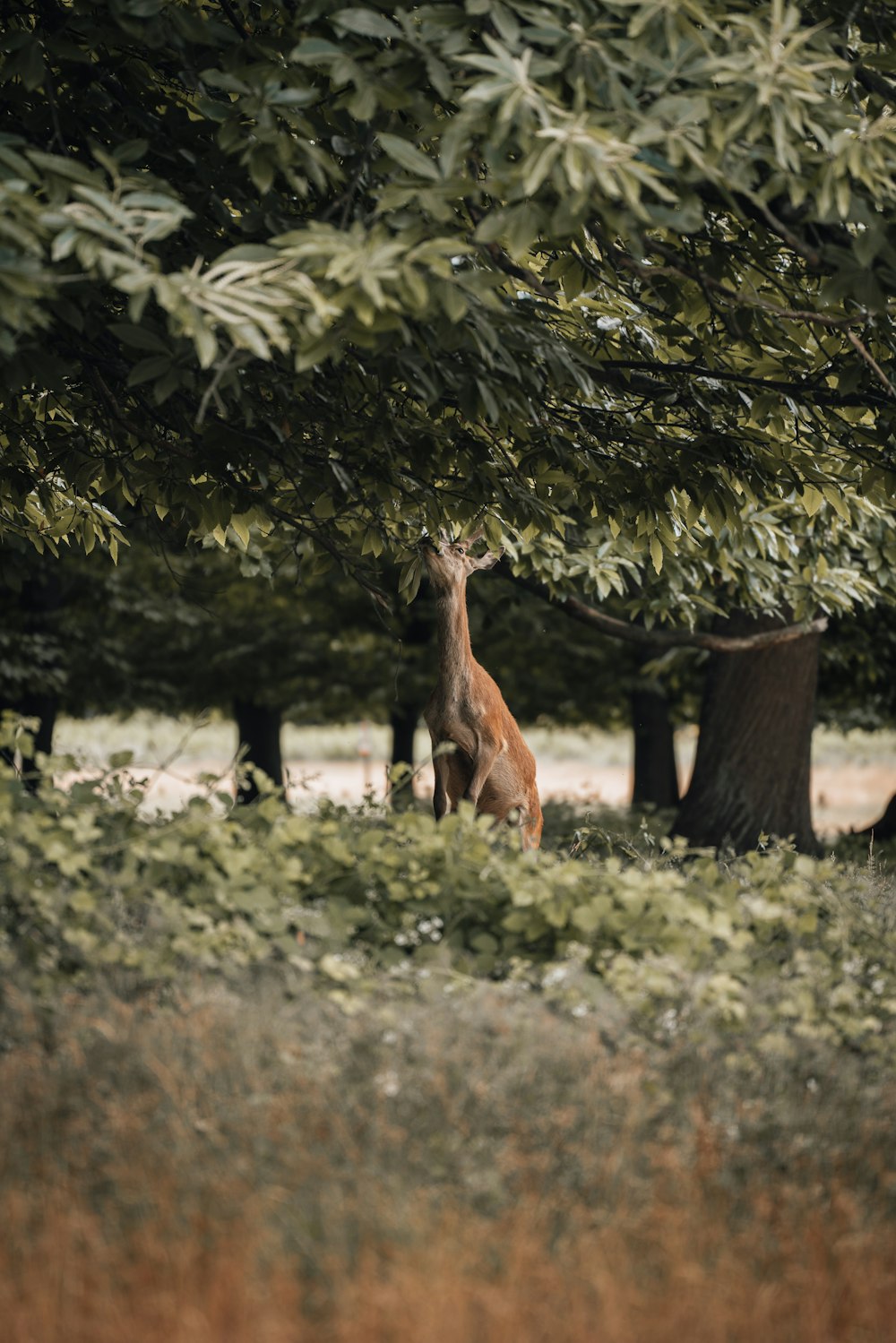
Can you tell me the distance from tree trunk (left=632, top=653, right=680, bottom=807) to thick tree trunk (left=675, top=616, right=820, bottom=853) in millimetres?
5653

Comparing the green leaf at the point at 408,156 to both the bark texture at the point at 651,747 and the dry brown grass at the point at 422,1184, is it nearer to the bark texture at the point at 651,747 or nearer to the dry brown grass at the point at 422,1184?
the dry brown grass at the point at 422,1184

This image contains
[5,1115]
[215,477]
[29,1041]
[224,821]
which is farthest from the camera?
[215,477]

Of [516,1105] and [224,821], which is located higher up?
[224,821]

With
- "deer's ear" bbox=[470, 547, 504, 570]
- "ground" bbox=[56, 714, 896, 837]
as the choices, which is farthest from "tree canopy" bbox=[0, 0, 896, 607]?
"ground" bbox=[56, 714, 896, 837]

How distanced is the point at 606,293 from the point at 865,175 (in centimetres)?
289

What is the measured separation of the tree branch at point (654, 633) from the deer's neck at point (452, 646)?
410 cm

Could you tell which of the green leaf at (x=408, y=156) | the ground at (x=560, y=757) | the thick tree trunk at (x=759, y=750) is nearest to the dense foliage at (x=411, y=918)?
the green leaf at (x=408, y=156)

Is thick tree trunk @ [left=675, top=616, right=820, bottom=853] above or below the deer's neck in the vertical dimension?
below

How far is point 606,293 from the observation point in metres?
7.18

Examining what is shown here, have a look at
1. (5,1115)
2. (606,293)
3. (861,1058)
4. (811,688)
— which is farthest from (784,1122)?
(811,688)

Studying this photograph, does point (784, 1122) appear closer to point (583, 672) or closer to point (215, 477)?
point (215, 477)

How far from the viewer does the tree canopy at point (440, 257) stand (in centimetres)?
416

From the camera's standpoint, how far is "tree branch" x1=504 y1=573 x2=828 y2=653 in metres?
11.3

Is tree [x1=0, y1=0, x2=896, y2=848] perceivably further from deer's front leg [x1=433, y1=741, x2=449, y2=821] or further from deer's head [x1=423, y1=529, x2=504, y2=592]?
deer's front leg [x1=433, y1=741, x2=449, y2=821]
